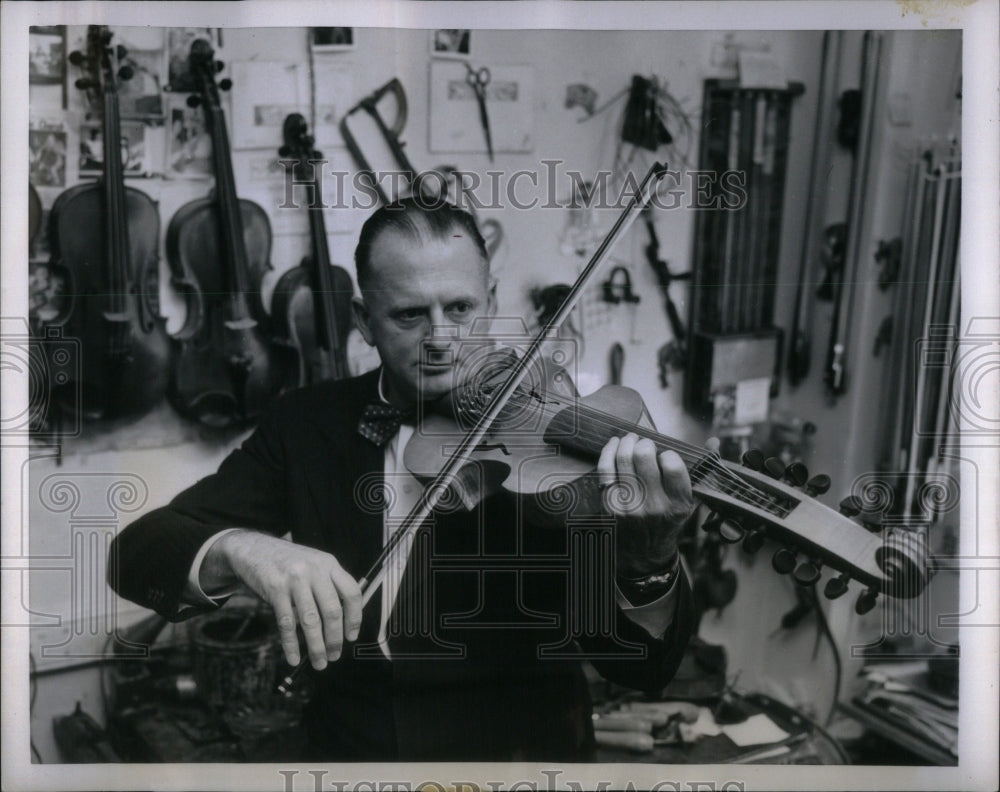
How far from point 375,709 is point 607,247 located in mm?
1125

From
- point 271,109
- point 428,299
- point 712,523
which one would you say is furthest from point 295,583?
point 271,109

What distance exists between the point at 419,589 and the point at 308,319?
2.06ft

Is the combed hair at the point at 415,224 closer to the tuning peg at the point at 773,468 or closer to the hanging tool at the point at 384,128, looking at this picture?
the hanging tool at the point at 384,128

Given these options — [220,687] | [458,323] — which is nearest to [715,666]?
[458,323]

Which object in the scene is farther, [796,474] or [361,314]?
[361,314]

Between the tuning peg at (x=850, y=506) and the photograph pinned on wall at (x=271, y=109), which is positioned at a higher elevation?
the photograph pinned on wall at (x=271, y=109)

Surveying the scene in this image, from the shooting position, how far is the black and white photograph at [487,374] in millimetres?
2139

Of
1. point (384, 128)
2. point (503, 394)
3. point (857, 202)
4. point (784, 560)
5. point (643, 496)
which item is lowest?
point (784, 560)

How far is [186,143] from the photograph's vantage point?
7.03 ft

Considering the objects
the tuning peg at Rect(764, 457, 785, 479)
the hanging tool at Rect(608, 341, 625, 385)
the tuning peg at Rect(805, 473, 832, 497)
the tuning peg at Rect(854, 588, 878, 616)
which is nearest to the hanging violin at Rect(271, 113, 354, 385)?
the hanging tool at Rect(608, 341, 625, 385)

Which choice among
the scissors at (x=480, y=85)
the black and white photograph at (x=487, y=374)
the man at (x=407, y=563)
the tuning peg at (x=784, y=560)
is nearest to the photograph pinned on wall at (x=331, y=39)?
the black and white photograph at (x=487, y=374)

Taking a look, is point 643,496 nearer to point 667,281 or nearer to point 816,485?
point 816,485

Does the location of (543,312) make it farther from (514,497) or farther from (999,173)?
(999,173)

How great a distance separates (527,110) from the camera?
2.15 meters
